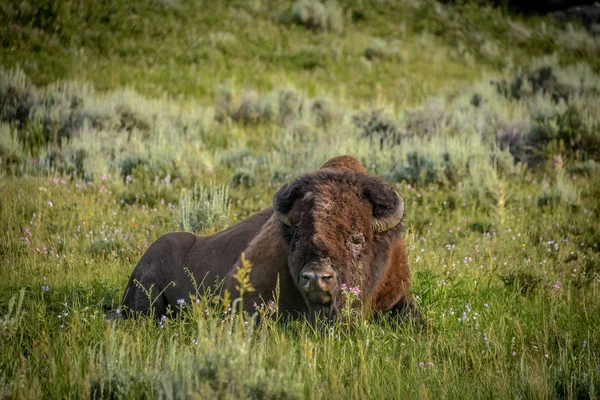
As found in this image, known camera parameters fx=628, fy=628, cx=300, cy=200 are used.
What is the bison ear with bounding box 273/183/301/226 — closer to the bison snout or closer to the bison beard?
the bison beard

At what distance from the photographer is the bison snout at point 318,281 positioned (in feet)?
15.0

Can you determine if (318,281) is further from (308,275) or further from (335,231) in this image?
(335,231)

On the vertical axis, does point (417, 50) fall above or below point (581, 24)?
below

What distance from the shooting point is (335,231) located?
5.00 metres

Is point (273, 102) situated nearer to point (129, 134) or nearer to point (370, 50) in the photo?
point (129, 134)

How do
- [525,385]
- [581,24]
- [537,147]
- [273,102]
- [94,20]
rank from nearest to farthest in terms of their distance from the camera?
[525,385], [537,147], [273,102], [94,20], [581,24]

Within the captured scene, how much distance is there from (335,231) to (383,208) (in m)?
0.62

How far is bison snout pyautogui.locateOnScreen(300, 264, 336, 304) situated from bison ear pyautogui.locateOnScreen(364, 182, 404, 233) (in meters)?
0.86

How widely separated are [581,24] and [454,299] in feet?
97.3

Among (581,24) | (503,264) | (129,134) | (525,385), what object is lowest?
(129,134)

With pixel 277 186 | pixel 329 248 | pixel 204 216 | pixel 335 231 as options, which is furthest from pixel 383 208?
pixel 277 186

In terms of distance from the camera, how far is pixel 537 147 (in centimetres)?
1298

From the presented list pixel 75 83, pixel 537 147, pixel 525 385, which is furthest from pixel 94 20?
pixel 525 385

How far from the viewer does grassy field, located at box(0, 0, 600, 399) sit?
4.06 m
